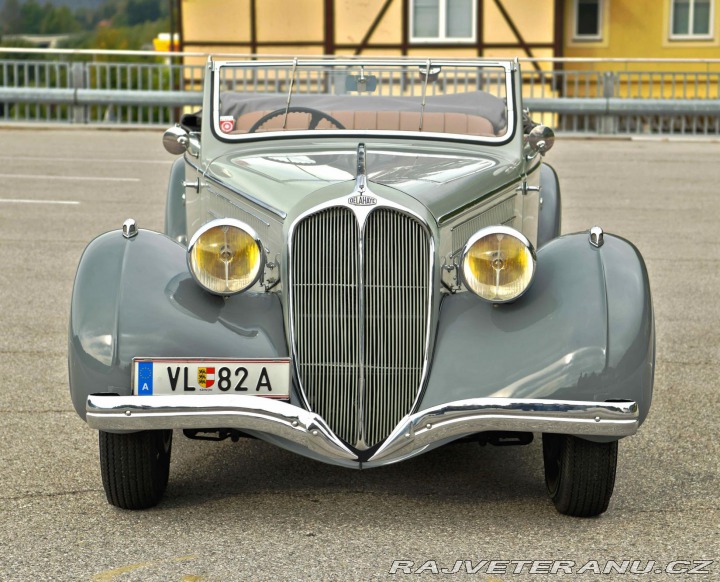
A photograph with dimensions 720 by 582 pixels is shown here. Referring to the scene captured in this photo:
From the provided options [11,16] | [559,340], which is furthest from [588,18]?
[11,16]

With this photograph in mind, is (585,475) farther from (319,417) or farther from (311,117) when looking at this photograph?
(311,117)

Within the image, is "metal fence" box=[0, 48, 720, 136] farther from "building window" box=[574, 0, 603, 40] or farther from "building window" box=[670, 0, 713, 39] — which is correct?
"building window" box=[670, 0, 713, 39]

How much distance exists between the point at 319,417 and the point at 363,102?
2.58m

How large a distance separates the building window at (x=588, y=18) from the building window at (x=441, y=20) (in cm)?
278

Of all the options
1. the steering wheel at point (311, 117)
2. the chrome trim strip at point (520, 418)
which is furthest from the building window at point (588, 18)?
the chrome trim strip at point (520, 418)

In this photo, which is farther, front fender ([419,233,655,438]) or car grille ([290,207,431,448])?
car grille ([290,207,431,448])

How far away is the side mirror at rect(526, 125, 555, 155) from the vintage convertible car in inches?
44.5

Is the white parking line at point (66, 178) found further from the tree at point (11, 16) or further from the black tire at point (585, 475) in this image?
the tree at point (11, 16)

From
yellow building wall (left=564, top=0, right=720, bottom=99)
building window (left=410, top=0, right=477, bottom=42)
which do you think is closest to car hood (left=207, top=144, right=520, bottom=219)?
building window (left=410, top=0, right=477, bottom=42)

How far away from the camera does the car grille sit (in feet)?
14.9

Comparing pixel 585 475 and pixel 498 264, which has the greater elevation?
pixel 498 264

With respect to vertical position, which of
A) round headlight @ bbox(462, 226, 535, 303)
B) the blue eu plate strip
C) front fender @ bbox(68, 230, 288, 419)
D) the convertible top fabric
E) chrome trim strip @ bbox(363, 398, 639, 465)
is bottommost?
chrome trim strip @ bbox(363, 398, 639, 465)

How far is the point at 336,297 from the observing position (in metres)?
4.59

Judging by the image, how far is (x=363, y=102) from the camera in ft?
21.2
